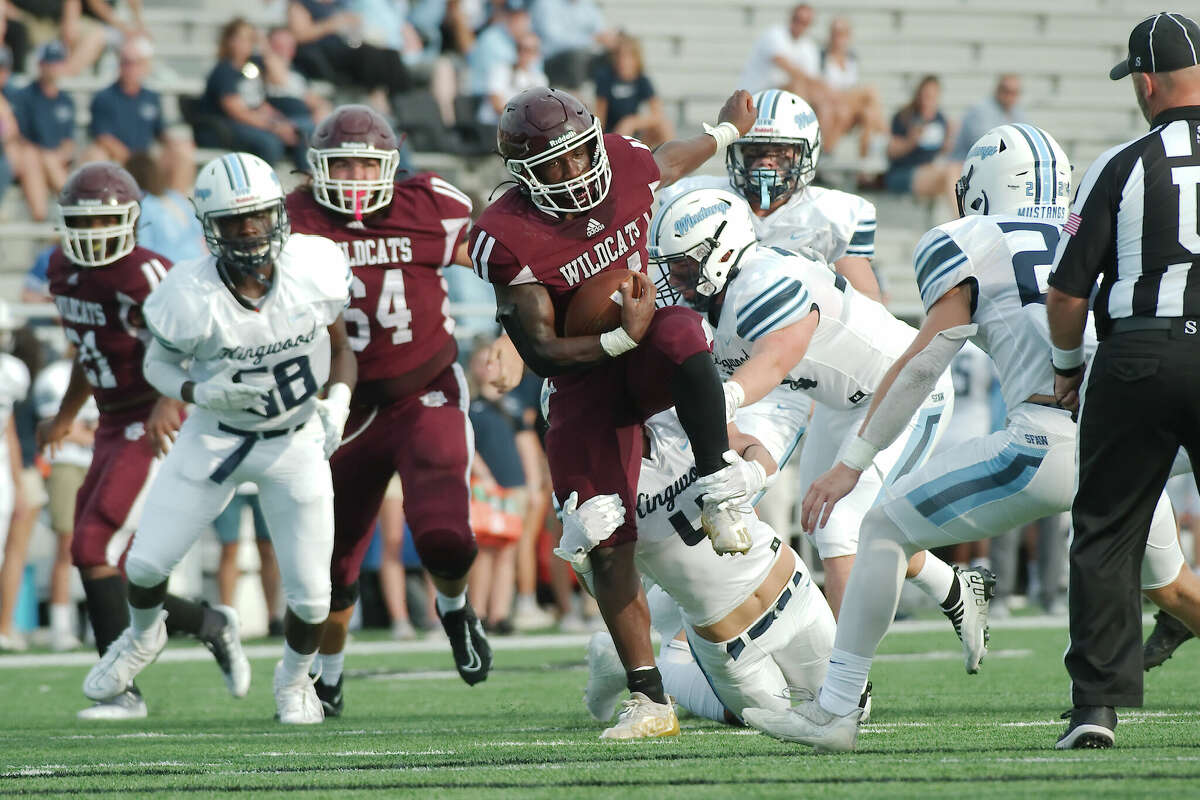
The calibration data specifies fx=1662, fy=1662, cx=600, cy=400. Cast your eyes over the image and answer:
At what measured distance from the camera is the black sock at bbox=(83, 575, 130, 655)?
621 cm

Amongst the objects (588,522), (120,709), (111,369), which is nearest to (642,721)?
(588,522)

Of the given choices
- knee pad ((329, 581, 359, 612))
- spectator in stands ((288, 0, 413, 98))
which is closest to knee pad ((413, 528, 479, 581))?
knee pad ((329, 581, 359, 612))

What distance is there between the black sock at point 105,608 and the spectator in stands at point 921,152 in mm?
8718

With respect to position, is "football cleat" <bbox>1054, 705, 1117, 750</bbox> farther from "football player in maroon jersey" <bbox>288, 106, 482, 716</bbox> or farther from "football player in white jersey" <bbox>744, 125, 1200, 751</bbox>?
"football player in maroon jersey" <bbox>288, 106, 482, 716</bbox>

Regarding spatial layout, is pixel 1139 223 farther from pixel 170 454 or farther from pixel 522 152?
pixel 170 454

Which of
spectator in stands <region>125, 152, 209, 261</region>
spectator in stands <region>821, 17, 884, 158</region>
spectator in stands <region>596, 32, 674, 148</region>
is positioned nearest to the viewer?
spectator in stands <region>125, 152, 209, 261</region>

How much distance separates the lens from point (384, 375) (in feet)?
19.2

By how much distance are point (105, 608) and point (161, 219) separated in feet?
12.7

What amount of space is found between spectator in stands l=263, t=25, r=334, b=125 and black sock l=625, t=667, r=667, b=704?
287 inches

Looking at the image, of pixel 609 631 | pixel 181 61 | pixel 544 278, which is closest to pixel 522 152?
pixel 544 278

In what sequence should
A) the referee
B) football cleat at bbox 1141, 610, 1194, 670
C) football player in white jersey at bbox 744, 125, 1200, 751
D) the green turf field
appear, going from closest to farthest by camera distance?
1. the green turf field
2. the referee
3. football player in white jersey at bbox 744, 125, 1200, 751
4. football cleat at bbox 1141, 610, 1194, 670

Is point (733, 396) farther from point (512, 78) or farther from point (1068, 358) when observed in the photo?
point (512, 78)

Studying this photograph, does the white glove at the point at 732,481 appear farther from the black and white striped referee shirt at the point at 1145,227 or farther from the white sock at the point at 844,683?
the black and white striped referee shirt at the point at 1145,227

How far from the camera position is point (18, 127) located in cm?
1090
